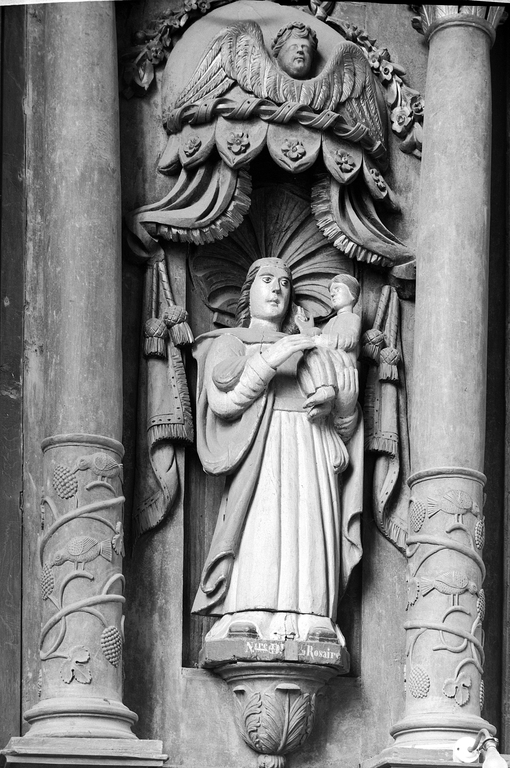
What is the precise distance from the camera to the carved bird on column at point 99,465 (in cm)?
746

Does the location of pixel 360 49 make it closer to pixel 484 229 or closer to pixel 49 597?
pixel 484 229

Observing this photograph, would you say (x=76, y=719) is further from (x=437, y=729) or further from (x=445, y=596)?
(x=445, y=596)

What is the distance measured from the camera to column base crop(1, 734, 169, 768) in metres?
6.92

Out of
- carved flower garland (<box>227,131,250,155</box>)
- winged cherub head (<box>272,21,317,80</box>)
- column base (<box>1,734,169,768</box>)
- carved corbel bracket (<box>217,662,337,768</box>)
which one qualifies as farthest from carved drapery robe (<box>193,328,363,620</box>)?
winged cherub head (<box>272,21,317,80</box>)

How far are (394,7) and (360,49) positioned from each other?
1.52ft

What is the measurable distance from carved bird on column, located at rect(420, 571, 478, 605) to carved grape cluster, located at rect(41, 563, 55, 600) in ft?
5.85

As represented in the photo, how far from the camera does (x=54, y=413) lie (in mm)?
7566

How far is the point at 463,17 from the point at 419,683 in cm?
350

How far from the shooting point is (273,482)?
785 centimetres

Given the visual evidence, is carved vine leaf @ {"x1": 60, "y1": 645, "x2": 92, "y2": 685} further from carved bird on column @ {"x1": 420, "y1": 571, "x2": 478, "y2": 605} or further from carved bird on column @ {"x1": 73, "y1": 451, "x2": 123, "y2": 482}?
carved bird on column @ {"x1": 420, "y1": 571, "x2": 478, "y2": 605}

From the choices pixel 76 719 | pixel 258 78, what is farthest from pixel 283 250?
pixel 76 719

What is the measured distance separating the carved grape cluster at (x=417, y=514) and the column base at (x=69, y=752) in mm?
1795

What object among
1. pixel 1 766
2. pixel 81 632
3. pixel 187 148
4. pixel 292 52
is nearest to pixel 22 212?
pixel 187 148

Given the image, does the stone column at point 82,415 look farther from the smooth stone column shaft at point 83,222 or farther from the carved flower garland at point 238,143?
the carved flower garland at point 238,143
